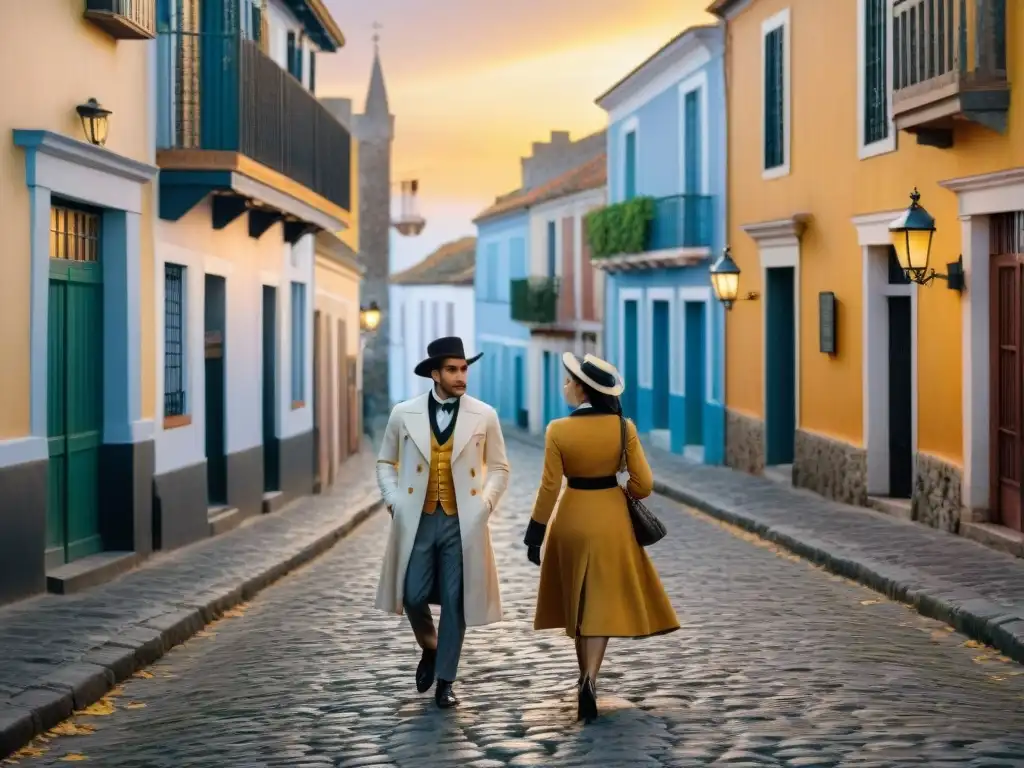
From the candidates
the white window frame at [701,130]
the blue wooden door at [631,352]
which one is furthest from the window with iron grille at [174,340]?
the blue wooden door at [631,352]

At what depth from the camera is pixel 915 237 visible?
558 inches

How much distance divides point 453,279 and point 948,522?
50.3 metres

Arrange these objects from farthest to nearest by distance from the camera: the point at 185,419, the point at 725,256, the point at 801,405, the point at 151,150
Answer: the point at 725,256
the point at 801,405
the point at 185,419
the point at 151,150

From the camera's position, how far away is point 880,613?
427 inches

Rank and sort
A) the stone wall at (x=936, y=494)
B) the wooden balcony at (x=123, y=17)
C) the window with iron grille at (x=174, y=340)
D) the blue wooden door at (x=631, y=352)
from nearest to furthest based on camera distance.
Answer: the wooden balcony at (x=123, y=17), the stone wall at (x=936, y=494), the window with iron grille at (x=174, y=340), the blue wooden door at (x=631, y=352)

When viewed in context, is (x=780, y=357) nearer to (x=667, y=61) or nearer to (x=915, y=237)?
(x=915, y=237)

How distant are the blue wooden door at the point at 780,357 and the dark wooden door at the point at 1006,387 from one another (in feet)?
25.7

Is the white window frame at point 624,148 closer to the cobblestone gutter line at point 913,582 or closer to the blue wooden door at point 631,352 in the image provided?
the blue wooden door at point 631,352

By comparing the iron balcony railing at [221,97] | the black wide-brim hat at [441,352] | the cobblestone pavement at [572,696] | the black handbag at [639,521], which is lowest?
the cobblestone pavement at [572,696]

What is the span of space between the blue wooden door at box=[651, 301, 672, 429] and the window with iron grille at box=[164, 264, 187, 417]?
15.4m

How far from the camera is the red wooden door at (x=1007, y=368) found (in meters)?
13.2

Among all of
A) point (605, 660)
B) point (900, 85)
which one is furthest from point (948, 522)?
point (605, 660)

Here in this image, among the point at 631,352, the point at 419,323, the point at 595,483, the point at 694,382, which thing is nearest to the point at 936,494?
the point at 595,483

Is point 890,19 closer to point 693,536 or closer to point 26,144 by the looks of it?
point 693,536
